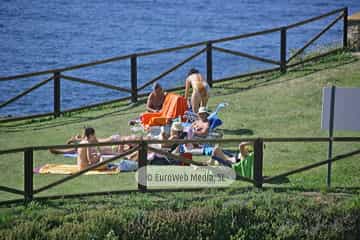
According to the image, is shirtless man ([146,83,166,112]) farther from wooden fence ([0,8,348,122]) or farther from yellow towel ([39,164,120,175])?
yellow towel ([39,164,120,175])

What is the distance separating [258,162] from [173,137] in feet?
9.72

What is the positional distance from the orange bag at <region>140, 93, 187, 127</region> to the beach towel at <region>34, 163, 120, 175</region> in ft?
9.15

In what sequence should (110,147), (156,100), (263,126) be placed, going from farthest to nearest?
(156,100)
(263,126)
(110,147)

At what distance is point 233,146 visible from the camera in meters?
17.3

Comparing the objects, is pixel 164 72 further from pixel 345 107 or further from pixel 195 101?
pixel 345 107

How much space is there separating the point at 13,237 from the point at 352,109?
5554 mm

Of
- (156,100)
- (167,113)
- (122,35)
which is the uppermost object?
(122,35)

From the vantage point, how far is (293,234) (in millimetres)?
13164

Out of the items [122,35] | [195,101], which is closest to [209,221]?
[195,101]

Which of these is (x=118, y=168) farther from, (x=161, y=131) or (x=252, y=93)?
(x=252, y=93)

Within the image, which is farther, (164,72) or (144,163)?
(164,72)

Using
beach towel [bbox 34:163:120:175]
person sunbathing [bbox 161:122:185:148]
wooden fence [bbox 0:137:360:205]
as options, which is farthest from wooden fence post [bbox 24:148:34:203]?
person sunbathing [bbox 161:122:185:148]

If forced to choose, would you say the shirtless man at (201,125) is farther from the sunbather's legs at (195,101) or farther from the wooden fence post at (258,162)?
the wooden fence post at (258,162)

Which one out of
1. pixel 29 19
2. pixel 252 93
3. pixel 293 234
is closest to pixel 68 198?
pixel 293 234
